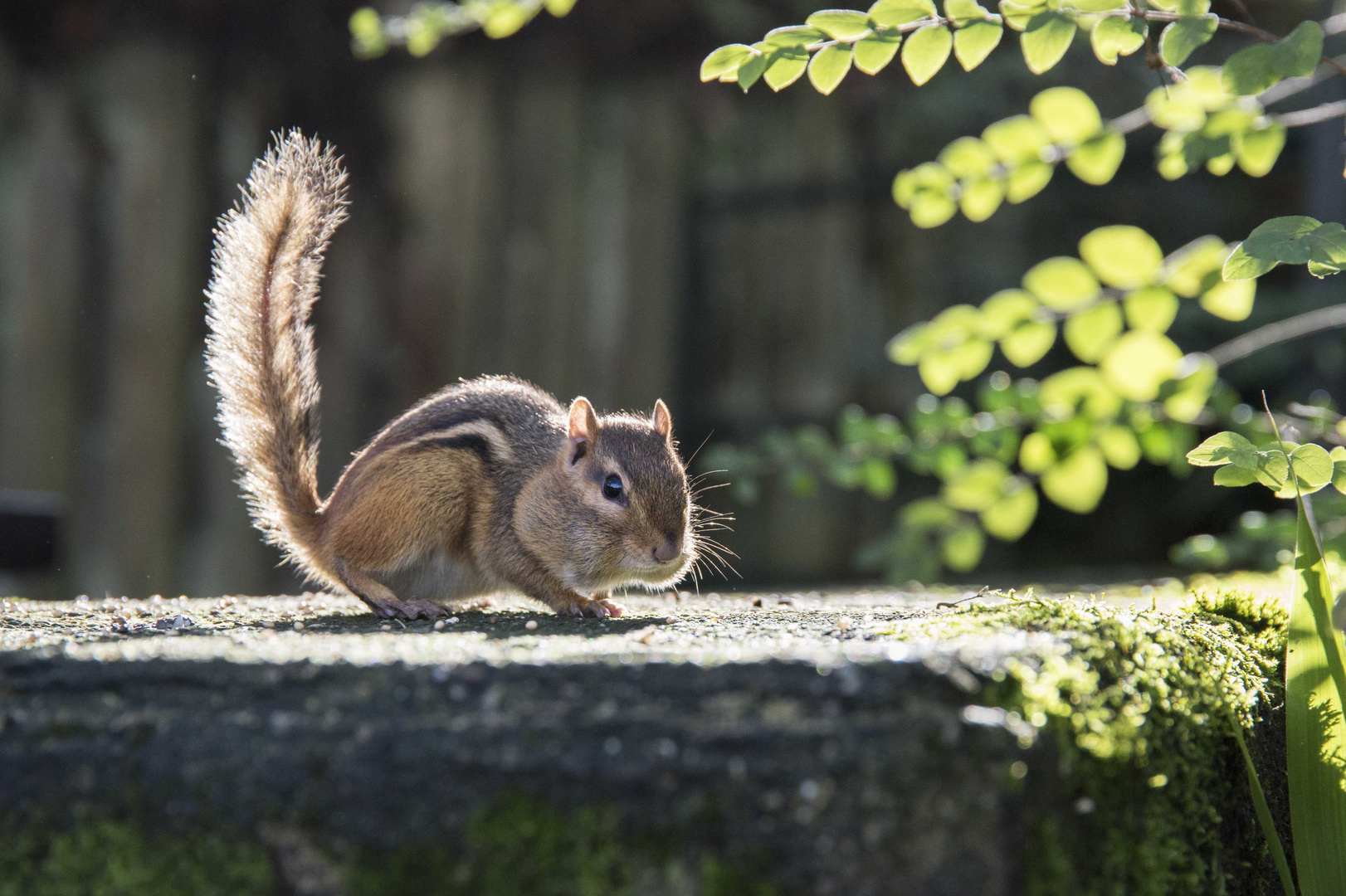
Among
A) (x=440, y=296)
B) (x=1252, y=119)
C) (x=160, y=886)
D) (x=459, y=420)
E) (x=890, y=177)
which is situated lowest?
(x=160, y=886)

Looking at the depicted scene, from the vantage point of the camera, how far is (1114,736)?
119 cm

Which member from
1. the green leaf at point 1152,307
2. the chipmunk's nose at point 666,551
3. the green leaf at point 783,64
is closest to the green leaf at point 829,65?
the green leaf at point 783,64

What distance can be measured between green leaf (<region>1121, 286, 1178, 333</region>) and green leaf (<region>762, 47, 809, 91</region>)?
0.87 metres

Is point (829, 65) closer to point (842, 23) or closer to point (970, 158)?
point (842, 23)


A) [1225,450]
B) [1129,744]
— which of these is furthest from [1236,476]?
[1129,744]

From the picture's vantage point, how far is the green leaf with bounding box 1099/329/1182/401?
2090 mm

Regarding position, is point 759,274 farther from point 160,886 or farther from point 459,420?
point 160,886

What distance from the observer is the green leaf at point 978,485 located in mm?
2486

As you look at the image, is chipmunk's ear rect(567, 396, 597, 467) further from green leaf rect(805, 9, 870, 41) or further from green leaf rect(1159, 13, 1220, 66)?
green leaf rect(1159, 13, 1220, 66)

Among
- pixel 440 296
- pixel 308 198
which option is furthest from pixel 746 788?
pixel 440 296

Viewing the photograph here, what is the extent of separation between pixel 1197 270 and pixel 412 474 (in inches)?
62.4

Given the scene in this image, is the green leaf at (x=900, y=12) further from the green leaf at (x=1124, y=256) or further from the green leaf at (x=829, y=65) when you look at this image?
the green leaf at (x=1124, y=256)

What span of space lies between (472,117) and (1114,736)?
467cm

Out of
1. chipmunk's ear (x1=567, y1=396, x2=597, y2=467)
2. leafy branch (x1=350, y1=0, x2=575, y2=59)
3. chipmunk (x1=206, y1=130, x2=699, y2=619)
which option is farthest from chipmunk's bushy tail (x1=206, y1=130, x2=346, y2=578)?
chipmunk's ear (x1=567, y1=396, x2=597, y2=467)
